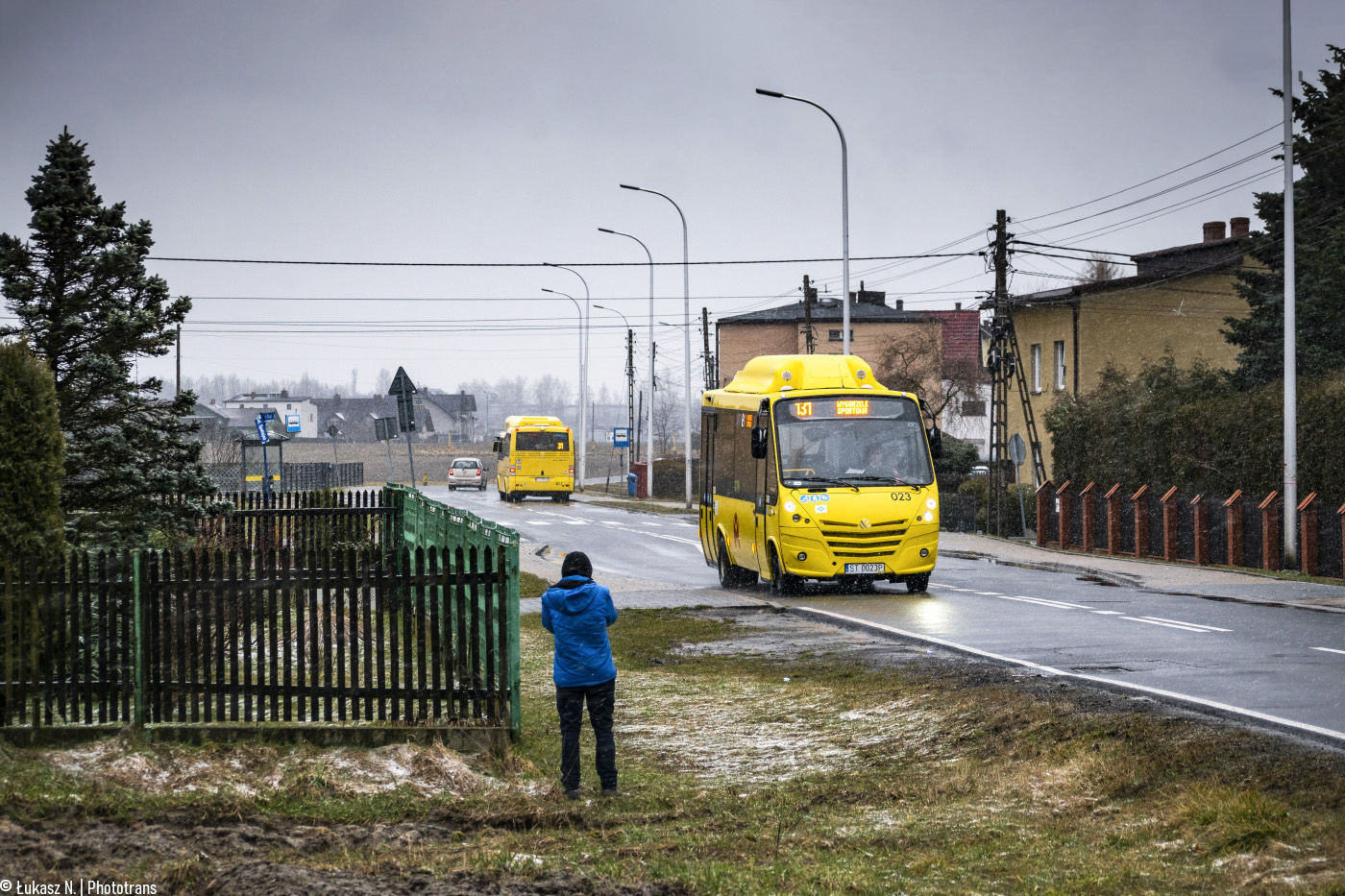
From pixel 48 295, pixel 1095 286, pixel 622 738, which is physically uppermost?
pixel 1095 286

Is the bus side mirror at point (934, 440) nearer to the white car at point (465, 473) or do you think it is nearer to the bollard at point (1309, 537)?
the bollard at point (1309, 537)

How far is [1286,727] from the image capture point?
8.74m

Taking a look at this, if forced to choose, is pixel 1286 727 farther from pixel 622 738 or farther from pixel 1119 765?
pixel 622 738

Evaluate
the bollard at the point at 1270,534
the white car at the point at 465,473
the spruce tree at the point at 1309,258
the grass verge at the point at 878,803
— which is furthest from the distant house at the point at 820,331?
the grass verge at the point at 878,803

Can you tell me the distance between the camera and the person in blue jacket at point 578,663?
8.04 m

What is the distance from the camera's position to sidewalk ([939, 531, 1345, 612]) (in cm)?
1847

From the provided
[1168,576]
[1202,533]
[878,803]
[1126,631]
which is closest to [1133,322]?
[1202,533]

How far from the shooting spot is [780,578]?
19422 mm

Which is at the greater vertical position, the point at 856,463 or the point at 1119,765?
the point at 856,463

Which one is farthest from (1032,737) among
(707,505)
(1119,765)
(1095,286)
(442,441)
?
(442,441)

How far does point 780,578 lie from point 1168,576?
7249 mm

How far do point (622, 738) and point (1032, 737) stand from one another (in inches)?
111

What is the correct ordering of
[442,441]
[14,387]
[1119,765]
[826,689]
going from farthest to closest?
[442,441] → [826,689] → [14,387] → [1119,765]

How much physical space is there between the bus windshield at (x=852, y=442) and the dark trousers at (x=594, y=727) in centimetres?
1132
